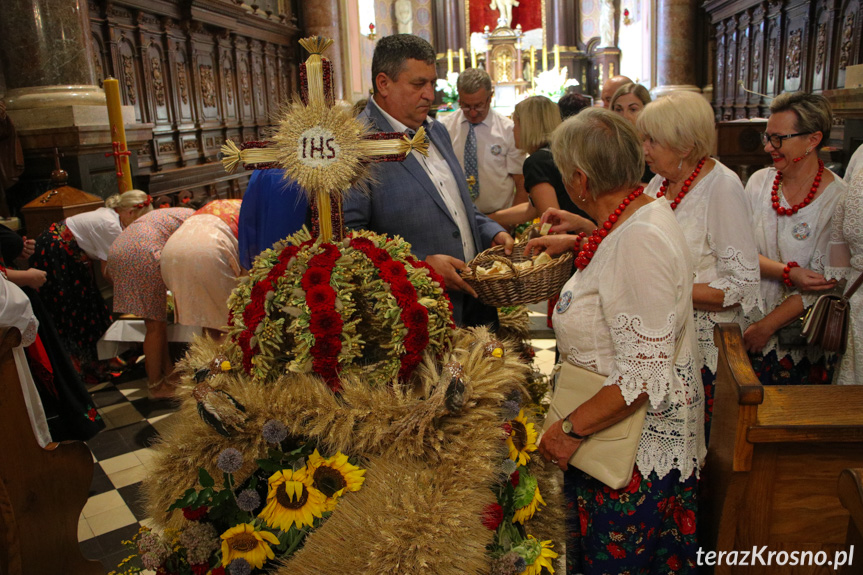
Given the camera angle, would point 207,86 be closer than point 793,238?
No

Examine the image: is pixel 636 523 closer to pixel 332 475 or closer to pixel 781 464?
pixel 781 464

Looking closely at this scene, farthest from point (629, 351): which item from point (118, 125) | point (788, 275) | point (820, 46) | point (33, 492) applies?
point (820, 46)

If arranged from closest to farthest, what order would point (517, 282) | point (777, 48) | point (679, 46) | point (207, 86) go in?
point (517, 282) < point (777, 48) < point (207, 86) < point (679, 46)

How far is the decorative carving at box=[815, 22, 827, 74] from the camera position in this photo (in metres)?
7.48

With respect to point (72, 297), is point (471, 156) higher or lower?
higher

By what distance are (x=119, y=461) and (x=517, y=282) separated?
8.31 feet

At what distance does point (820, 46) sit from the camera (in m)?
7.62

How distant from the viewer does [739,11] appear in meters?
9.80

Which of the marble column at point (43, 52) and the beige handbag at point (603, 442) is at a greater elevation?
the marble column at point (43, 52)

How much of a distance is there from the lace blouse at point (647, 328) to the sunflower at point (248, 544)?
82 centimetres

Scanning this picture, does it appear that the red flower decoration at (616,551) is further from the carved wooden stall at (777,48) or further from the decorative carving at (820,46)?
the decorative carving at (820,46)

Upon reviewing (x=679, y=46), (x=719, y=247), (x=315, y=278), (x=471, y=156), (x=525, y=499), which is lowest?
(x=525, y=499)

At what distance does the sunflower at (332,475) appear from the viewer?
1.27m

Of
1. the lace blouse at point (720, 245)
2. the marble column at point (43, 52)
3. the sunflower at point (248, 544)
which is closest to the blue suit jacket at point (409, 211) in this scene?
the lace blouse at point (720, 245)
